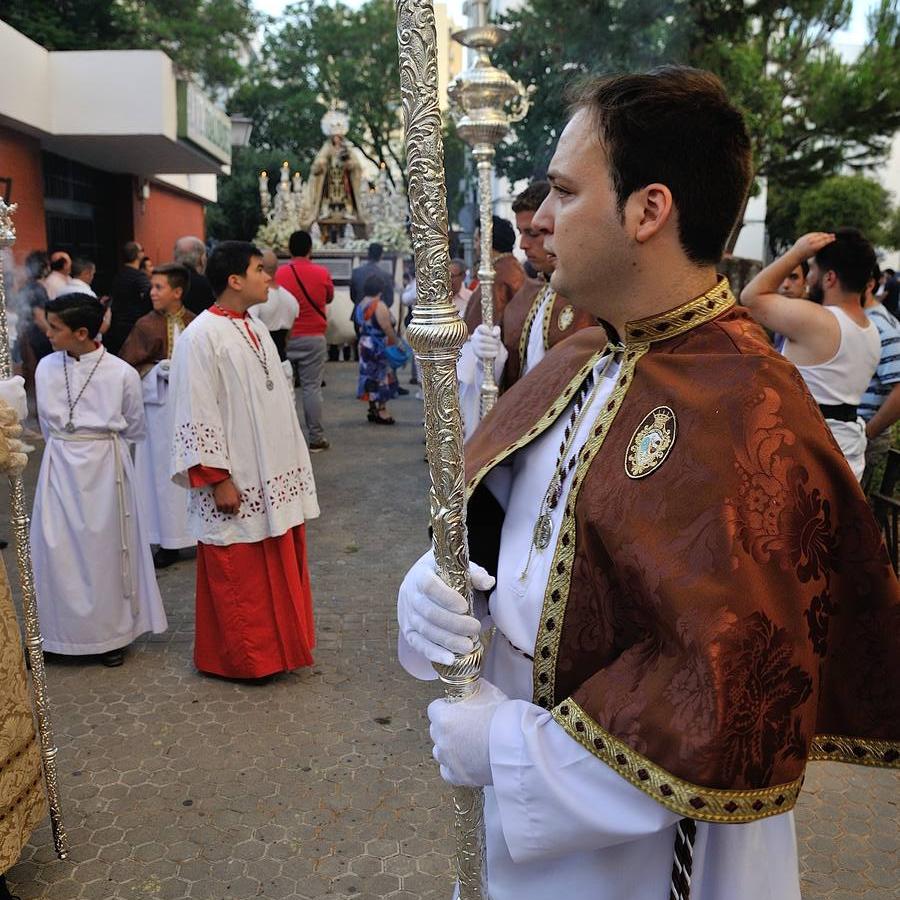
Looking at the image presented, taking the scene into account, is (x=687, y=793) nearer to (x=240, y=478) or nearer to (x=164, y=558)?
(x=240, y=478)

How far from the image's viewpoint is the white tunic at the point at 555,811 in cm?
127

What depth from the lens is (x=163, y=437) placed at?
19.7 ft

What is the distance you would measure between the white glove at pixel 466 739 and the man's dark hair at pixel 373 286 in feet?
33.6

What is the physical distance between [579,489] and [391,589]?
14.0 ft

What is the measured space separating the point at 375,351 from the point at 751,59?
9869 mm

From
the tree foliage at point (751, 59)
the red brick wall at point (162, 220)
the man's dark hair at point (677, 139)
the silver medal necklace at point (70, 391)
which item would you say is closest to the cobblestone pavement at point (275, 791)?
the silver medal necklace at point (70, 391)

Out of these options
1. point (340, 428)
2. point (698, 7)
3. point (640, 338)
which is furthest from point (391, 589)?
point (698, 7)

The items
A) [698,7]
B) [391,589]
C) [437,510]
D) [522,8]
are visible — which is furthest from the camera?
[522,8]

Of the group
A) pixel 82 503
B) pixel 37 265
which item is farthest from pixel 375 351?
pixel 82 503

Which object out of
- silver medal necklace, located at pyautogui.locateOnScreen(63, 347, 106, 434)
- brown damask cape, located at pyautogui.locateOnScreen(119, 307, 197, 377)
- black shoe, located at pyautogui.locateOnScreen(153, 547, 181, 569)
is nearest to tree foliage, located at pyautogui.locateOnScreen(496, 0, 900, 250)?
brown damask cape, located at pyautogui.locateOnScreen(119, 307, 197, 377)

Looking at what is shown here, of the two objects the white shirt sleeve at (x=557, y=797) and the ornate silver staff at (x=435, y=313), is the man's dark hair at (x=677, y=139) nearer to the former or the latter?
the ornate silver staff at (x=435, y=313)

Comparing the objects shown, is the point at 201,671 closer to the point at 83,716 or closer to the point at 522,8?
the point at 83,716

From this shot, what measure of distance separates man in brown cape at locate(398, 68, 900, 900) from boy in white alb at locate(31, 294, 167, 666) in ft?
10.7

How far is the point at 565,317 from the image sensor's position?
444 centimetres
